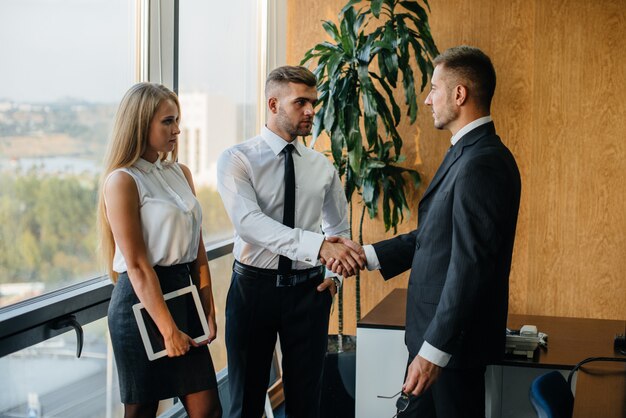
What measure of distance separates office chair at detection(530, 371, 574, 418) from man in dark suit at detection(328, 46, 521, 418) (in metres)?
0.20

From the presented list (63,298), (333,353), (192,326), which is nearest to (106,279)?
(63,298)

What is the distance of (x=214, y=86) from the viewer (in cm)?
397

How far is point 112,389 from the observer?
10.1 ft

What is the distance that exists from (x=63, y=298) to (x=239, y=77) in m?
2.15

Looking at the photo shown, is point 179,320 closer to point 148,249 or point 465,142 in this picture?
point 148,249

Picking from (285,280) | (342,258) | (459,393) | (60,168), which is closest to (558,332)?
(342,258)

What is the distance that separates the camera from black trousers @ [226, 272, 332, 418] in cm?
273

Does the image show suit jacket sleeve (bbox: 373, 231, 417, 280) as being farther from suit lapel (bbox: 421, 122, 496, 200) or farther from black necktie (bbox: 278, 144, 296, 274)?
suit lapel (bbox: 421, 122, 496, 200)

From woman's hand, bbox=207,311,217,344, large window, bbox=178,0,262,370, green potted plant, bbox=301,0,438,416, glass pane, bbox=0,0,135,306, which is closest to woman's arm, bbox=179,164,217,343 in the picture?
woman's hand, bbox=207,311,217,344

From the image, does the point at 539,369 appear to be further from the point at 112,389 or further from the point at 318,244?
the point at 112,389

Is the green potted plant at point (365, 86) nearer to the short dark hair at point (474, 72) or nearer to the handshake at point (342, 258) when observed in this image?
the handshake at point (342, 258)

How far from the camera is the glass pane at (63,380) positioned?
2443 mm

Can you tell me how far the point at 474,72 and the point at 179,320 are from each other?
1215 millimetres

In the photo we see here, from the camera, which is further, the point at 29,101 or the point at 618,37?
the point at 618,37
